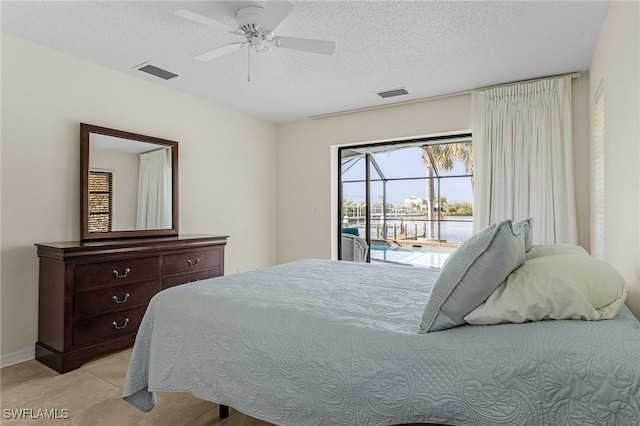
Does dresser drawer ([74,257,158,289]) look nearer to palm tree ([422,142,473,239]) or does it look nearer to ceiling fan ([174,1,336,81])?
ceiling fan ([174,1,336,81])

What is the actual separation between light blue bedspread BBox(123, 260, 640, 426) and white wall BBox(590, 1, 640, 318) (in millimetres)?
640

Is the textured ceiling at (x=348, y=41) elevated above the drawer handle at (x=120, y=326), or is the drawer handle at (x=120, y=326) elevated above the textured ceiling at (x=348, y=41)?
the textured ceiling at (x=348, y=41)

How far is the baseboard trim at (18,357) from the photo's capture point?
2.72m

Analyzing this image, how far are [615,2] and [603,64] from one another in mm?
503

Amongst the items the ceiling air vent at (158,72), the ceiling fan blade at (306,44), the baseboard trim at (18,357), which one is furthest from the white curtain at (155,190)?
the ceiling fan blade at (306,44)

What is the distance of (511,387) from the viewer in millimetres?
1072

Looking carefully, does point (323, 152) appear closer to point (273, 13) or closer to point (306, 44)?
point (306, 44)

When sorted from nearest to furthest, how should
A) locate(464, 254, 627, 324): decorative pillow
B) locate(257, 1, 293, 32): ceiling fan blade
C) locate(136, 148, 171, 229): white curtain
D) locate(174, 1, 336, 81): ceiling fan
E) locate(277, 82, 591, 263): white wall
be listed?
locate(464, 254, 627, 324): decorative pillow → locate(257, 1, 293, 32): ceiling fan blade → locate(174, 1, 336, 81): ceiling fan → locate(136, 148, 171, 229): white curtain → locate(277, 82, 591, 263): white wall

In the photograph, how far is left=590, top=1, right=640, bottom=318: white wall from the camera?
1.66 meters

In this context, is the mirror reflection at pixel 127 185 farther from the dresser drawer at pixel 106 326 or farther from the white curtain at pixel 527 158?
the white curtain at pixel 527 158

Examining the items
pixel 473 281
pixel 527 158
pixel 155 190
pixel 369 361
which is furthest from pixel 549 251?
pixel 155 190

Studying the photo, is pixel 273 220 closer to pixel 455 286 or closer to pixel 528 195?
pixel 528 195

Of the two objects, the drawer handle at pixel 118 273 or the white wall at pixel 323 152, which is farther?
the white wall at pixel 323 152

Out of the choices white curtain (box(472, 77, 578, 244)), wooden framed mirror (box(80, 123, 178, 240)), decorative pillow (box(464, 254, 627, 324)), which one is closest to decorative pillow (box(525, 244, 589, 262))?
decorative pillow (box(464, 254, 627, 324))
